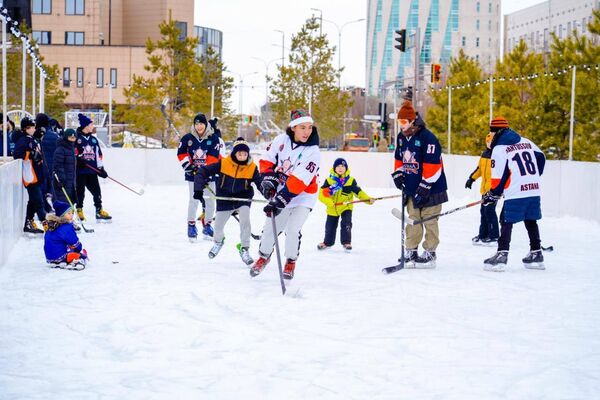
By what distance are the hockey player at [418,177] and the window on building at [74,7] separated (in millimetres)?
56981

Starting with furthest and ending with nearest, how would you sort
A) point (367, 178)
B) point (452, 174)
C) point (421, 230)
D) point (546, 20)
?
point (546, 20), point (367, 178), point (452, 174), point (421, 230)

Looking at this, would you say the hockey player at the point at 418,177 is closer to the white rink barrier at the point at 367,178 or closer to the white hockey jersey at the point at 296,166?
the white hockey jersey at the point at 296,166

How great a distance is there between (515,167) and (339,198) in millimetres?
2450

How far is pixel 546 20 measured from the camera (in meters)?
69.5

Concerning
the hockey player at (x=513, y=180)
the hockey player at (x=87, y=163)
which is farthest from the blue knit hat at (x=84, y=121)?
the hockey player at (x=513, y=180)

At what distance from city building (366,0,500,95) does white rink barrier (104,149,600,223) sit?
290ft

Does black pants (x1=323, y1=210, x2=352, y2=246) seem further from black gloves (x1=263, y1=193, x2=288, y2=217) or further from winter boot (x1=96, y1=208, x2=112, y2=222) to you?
winter boot (x1=96, y1=208, x2=112, y2=222)

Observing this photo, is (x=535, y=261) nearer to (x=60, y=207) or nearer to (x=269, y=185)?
(x=269, y=185)

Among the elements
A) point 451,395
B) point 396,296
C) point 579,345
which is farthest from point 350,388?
point 396,296

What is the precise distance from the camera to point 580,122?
21.5 m

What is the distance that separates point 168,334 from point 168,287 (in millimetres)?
1927

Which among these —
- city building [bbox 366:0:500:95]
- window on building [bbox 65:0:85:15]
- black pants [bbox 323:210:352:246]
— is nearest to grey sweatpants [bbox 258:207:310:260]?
black pants [bbox 323:210:352:246]

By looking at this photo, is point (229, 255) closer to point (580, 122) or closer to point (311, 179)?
point (311, 179)

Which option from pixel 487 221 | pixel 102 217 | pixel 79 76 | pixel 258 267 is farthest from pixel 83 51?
pixel 258 267
